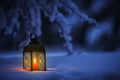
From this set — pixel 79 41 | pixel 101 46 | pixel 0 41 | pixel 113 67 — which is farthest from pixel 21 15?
pixel 113 67

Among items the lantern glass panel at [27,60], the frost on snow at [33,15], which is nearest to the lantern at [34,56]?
the lantern glass panel at [27,60]

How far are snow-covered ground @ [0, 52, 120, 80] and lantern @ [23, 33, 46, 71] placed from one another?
90mm

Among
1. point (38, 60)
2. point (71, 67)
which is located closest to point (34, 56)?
point (38, 60)

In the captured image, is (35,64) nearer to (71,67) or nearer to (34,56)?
(34,56)

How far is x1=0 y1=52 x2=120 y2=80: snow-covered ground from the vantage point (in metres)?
3.12

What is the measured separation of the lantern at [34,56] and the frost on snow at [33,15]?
0.27 meters

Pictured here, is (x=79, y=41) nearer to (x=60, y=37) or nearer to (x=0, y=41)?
(x=60, y=37)

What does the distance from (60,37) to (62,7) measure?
1.00ft

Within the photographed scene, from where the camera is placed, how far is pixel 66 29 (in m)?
3.27

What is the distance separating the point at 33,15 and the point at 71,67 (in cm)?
65

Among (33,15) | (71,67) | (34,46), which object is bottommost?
(71,67)

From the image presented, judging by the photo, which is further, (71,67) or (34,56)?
(71,67)

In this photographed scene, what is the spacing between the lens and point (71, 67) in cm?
322

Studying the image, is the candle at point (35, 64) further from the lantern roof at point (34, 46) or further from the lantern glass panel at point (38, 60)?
the lantern roof at point (34, 46)
